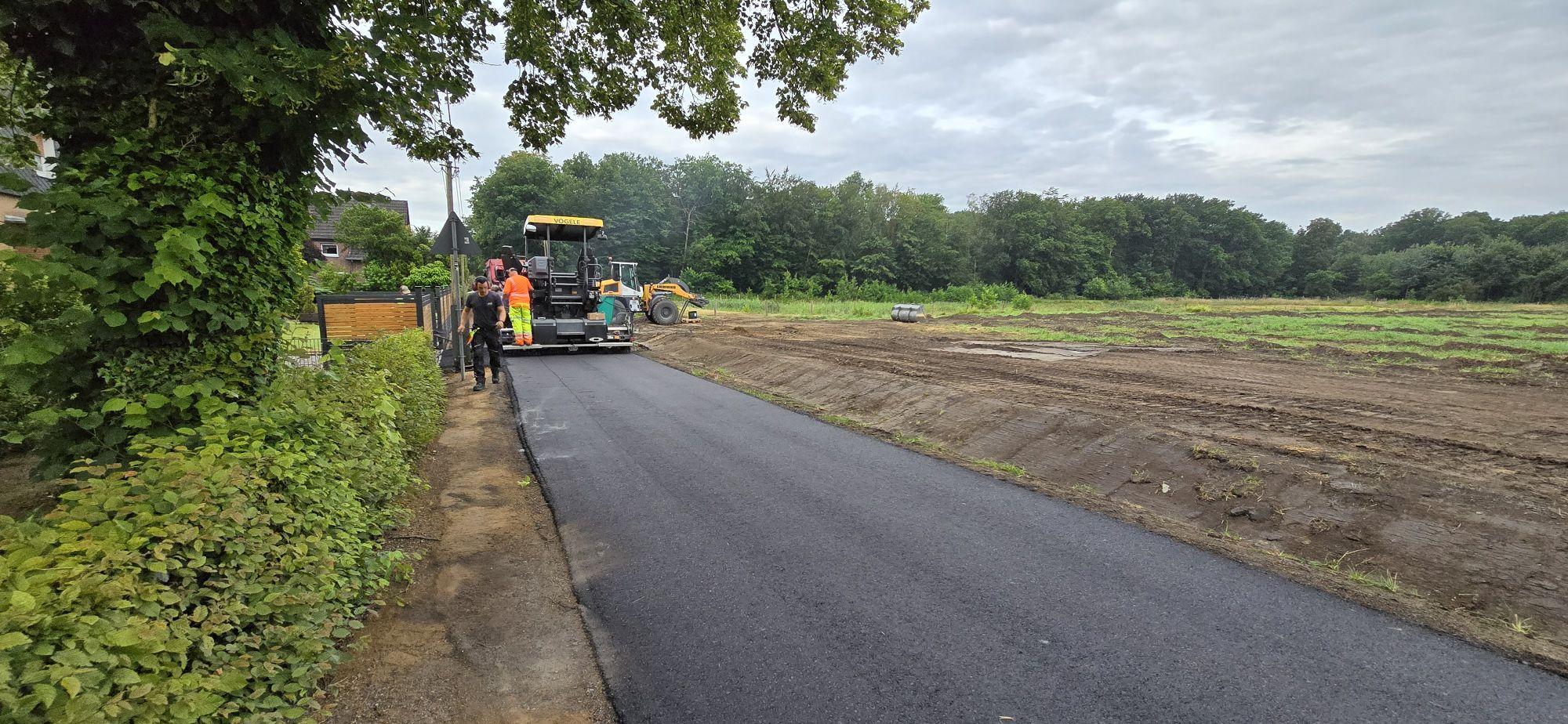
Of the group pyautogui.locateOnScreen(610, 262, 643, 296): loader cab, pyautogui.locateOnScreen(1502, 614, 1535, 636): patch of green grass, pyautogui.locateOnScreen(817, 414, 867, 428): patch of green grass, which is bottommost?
pyautogui.locateOnScreen(1502, 614, 1535, 636): patch of green grass

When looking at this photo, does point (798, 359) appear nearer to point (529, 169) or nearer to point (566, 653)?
point (566, 653)

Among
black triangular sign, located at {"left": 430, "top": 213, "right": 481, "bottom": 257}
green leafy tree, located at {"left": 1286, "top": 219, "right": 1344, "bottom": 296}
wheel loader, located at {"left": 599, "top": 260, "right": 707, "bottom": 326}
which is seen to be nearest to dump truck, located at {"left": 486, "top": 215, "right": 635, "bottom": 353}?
wheel loader, located at {"left": 599, "top": 260, "right": 707, "bottom": 326}

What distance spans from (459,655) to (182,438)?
1611 mm

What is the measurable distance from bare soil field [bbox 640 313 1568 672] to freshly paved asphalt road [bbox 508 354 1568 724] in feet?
1.85

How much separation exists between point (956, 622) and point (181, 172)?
4470mm

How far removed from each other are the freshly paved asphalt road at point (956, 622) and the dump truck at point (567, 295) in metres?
11.0

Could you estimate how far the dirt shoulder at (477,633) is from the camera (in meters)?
3.00

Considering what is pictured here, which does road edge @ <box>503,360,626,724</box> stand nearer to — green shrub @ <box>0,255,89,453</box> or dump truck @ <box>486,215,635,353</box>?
green shrub @ <box>0,255,89,453</box>

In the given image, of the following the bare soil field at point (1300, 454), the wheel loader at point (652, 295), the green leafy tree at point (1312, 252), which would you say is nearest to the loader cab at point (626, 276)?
the wheel loader at point (652, 295)

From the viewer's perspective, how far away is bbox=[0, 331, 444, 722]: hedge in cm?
185

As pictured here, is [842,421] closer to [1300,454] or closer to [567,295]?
[1300,454]

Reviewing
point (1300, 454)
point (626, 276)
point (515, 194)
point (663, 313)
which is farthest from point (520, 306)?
point (515, 194)

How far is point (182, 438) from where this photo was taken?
3.14m

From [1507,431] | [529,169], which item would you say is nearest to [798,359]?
[1507,431]
